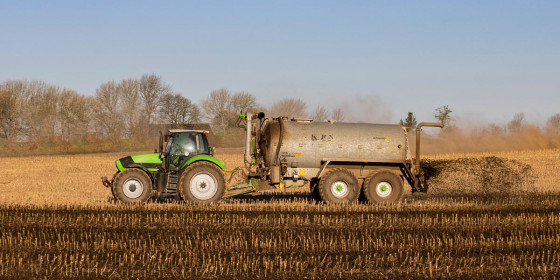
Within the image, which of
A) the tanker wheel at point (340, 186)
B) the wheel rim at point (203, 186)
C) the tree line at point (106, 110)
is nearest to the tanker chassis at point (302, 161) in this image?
the tanker wheel at point (340, 186)

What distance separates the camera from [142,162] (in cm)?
1545

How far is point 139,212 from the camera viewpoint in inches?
524

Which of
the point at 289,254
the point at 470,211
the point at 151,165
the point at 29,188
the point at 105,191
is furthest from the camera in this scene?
the point at 29,188

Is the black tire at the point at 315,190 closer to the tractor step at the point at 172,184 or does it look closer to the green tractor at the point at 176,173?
the green tractor at the point at 176,173

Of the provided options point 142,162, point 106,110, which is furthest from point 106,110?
point 142,162

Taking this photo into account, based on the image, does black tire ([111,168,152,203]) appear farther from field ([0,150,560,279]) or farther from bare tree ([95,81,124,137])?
bare tree ([95,81,124,137])

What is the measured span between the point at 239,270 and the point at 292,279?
88cm

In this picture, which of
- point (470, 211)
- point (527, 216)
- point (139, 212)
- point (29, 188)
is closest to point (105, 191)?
point (29, 188)

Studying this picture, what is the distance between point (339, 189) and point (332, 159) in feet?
2.71

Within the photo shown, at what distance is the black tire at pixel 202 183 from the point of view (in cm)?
1456

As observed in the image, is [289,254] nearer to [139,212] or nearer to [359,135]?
[139,212]

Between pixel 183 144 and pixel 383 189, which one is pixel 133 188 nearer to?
pixel 183 144

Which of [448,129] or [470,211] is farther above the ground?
[448,129]

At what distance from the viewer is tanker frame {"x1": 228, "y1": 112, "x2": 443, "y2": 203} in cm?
1545
